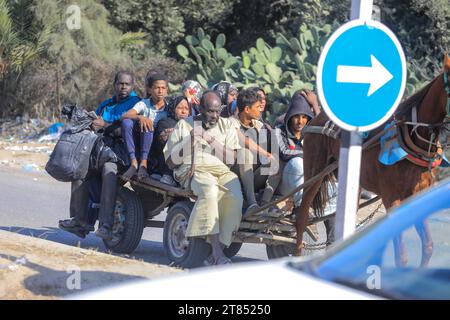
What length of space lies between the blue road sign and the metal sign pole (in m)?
0.14

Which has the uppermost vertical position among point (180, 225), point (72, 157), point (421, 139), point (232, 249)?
point (421, 139)

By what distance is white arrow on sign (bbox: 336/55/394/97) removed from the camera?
17.7 feet

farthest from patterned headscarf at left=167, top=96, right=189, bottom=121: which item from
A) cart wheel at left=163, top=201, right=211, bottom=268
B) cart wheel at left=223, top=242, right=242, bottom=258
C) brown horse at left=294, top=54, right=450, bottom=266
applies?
brown horse at left=294, top=54, right=450, bottom=266

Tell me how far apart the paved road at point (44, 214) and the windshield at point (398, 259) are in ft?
17.2

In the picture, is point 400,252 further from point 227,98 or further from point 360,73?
point 227,98

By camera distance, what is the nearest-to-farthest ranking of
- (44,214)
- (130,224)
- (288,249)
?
(288,249), (130,224), (44,214)

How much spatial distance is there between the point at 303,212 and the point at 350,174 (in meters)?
3.09

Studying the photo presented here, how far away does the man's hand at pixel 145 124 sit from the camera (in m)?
9.14

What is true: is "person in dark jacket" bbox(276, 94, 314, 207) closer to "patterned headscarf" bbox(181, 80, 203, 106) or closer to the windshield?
"patterned headscarf" bbox(181, 80, 203, 106)

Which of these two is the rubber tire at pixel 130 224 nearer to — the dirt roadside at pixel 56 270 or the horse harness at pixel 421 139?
the dirt roadside at pixel 56 270

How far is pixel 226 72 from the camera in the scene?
17703 millimetres

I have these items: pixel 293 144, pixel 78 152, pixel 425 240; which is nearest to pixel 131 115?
pixel 78 152

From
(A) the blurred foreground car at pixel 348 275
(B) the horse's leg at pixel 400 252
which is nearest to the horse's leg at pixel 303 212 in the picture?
(A) the blurred foreground car at pixel 348 275

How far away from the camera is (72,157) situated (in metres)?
9.26
